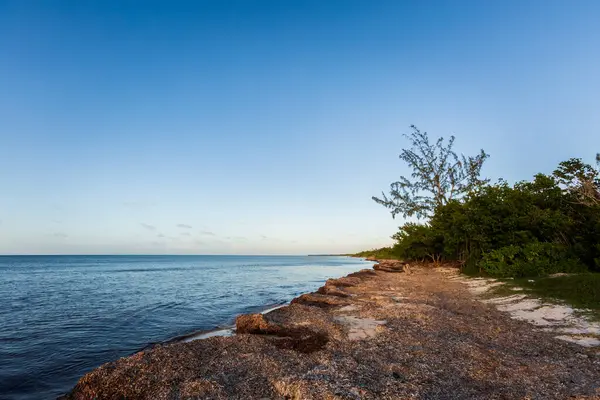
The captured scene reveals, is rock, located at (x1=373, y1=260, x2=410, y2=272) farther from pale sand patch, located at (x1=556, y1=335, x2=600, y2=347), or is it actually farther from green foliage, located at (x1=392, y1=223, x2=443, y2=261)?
pale sand patch, located at (x1=556, y1=335, x2=600, y2=347)

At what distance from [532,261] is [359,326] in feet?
52.5

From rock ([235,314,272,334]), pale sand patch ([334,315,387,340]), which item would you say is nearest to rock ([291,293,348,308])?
pale sand patch ([334,315,387,340])

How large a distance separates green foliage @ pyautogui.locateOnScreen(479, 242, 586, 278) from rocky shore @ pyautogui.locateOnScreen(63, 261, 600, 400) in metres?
12.1

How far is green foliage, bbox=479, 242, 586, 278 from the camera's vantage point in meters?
19.1

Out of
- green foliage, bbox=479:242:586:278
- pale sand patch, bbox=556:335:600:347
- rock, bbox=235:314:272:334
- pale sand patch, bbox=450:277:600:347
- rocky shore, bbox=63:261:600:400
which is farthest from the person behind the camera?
green foliage, bbox=479:242:586:278

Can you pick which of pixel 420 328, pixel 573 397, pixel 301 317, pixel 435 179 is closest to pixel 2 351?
pixel 301 317

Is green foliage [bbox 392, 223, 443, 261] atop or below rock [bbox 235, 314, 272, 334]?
atop

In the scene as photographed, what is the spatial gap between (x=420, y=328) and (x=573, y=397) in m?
4.44

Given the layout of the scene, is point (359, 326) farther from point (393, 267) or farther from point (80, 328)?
point (393, 267)

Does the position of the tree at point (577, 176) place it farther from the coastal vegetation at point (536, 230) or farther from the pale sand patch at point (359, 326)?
the pale sand patch at point (359, 326)

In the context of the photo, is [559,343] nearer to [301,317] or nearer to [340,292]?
[301,317]

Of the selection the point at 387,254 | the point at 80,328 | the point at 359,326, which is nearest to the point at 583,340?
the point at 359,326

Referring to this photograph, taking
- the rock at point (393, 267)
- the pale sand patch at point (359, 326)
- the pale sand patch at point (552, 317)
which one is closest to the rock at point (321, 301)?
the pale sand patch at point (359, 326)

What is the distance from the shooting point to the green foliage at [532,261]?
62.7 ft
